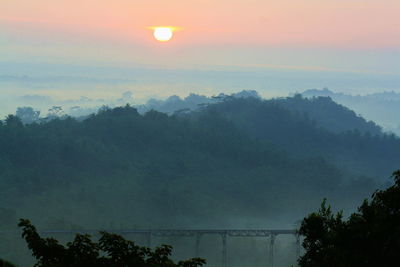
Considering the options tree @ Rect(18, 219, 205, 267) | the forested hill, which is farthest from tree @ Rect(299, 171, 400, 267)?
the forested hill

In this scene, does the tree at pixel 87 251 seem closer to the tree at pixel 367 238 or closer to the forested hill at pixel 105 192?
the tree at pixel 367 238

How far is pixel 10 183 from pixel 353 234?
14662cm

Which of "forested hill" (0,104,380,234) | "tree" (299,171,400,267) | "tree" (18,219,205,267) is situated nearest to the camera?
"tree" (18,219,205,267)

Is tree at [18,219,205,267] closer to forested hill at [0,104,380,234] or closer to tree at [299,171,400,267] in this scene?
tree at [299,171,400,267]

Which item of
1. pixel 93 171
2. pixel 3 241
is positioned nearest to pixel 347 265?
pixel 3 241

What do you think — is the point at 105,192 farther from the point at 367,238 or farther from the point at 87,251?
the point at 87,251

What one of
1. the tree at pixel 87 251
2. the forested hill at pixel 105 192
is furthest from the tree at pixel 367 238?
the forested hill at pixel 105 192

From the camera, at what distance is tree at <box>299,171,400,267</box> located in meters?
25.4

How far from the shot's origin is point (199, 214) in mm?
173875

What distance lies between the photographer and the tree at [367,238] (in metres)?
25.4

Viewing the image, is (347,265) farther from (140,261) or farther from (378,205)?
(140,261)

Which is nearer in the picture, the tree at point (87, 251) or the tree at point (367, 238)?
the tree at point (87, 251)

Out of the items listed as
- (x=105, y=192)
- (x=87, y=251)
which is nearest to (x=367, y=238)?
(x=87, y=251)

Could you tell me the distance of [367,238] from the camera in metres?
26.1
